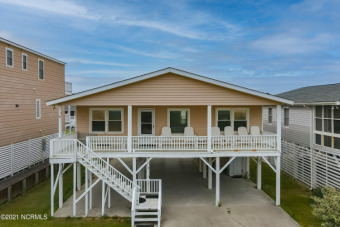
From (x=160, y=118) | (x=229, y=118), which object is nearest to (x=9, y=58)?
(x=160, y=118)

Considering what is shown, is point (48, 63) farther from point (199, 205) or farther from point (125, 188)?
point (199, 205)

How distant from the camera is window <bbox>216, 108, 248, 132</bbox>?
580 inches

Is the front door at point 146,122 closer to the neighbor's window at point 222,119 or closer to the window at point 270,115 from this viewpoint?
the neighbor's window at point 222,119

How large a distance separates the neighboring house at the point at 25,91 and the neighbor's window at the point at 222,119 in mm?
13538

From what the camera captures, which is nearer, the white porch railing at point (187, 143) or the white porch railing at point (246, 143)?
the white porch railing at point (187, 143)

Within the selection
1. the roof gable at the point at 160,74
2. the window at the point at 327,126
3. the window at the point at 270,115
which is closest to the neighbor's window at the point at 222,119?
the roof gable at the point at 160,74

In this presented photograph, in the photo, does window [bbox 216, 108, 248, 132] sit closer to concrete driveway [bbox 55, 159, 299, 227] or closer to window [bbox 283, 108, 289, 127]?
concrete driveway [bbox 55, 159, 299, 227]

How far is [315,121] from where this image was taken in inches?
600

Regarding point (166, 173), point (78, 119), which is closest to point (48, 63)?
point (78, 119)

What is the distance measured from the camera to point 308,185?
15.4 metres

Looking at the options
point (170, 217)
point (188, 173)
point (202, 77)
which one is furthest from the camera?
point (188, 173)

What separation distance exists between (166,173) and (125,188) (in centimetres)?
643

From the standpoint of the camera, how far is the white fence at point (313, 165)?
13.1 meters

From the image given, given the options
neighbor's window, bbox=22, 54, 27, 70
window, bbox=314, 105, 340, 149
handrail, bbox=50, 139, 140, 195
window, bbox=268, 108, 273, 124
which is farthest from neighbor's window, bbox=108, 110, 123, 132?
window, bbox=268, 108, 273, 124
